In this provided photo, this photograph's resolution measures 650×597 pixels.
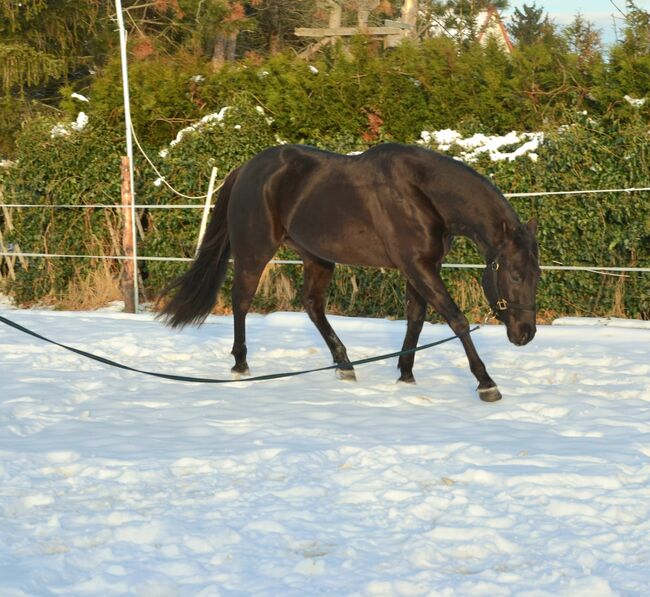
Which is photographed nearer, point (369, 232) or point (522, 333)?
point (522, 333)

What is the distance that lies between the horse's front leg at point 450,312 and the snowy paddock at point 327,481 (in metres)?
0.12

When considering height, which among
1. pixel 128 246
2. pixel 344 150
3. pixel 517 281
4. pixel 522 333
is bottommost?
pixel 522 333

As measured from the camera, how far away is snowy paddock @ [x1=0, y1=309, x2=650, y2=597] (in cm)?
288

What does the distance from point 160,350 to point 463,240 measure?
124 inches

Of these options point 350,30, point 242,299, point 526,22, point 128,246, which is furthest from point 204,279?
point 526,22

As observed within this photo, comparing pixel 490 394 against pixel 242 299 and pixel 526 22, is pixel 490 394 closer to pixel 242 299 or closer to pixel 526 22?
pixel 242 299

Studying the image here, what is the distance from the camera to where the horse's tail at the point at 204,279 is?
668 centimetres

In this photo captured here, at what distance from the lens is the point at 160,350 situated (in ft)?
24.0

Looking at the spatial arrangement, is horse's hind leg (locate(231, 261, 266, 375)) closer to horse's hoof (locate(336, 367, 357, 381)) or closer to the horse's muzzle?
horse's hoof (locate(336, 367, 357, 381))

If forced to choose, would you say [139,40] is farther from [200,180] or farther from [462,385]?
[462,385]

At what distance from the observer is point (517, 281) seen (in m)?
5.36

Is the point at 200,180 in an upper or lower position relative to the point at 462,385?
upper

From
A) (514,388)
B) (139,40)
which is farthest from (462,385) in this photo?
(139,40)

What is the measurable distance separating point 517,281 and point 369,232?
38.8 inches
